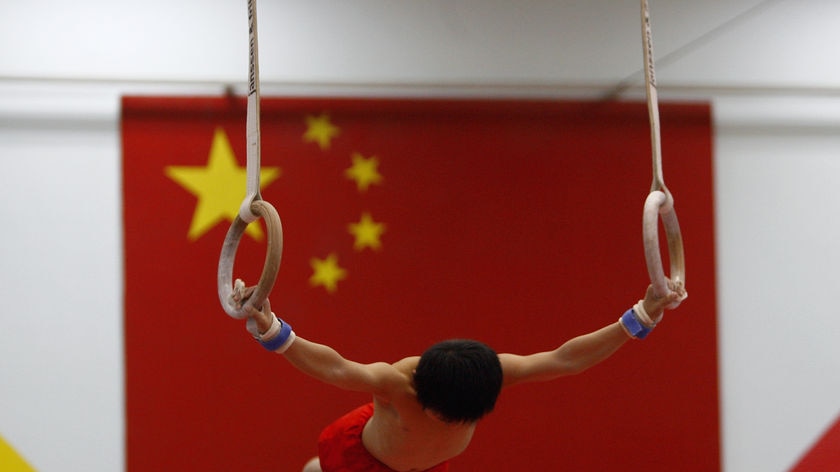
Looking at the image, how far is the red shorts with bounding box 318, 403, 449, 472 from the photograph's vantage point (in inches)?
97.3

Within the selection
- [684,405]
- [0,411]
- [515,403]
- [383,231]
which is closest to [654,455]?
[684,405]

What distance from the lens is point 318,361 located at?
2.08 metres

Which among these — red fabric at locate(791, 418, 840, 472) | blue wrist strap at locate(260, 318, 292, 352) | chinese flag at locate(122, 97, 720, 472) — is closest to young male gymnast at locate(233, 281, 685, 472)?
blue wrist strap at locate(260, 318, 292, 352)

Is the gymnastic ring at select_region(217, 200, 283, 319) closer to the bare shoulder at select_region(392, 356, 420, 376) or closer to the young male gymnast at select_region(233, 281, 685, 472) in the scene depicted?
the young male gymnast at select_region(233, 281, 685, 472)

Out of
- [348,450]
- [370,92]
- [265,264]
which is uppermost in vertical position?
[370,92]

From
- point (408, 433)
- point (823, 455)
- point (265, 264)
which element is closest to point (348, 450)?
point (408, 433)

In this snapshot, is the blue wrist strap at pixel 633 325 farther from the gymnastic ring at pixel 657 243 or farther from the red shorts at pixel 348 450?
the red shorts at pixel 348 450

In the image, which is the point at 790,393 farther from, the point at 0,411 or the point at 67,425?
the point at 0,411

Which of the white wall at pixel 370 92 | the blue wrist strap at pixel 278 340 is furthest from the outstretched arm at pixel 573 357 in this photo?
the white wall at pixel 370 92

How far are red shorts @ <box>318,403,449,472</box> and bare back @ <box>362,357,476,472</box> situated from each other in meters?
0.02

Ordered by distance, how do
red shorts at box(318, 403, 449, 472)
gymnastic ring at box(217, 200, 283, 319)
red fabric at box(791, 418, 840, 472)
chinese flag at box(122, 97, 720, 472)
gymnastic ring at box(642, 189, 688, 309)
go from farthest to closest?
red fabric at box(791, 418, 840, 472), chinese flag at box(122, 97, 720, 472), red shorts at box(318, 403, 449, 472), gymnastic ring at box(642, 189, 688, 309), gymnastic ring at box(217, 200, 283, 319)

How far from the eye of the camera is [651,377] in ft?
12.1

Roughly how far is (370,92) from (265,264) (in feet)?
5.68

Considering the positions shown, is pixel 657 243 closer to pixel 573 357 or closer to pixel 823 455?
pixel 573 357
